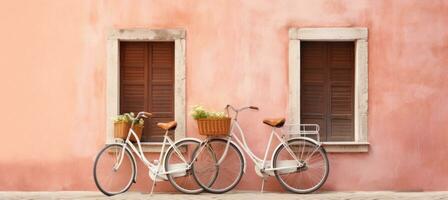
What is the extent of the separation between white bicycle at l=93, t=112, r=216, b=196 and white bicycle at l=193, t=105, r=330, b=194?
0.12 meters

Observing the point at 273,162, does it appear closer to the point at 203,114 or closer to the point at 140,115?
the point at 203,114

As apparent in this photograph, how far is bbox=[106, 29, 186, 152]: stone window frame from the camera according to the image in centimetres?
1255

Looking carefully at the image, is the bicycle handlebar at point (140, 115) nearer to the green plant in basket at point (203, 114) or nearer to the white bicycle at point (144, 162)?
the white bicycle at point (144, 162)

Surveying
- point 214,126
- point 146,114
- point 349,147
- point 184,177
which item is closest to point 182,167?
point 184,177

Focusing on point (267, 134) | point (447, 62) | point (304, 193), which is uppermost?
point (447, 62)

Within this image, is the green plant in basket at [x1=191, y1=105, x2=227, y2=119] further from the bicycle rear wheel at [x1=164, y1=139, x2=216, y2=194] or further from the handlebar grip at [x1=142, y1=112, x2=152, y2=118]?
the handlebar grip at [x1=142, y1=112, x2=152, y2=118]

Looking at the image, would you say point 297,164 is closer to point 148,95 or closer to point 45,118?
point 148,95

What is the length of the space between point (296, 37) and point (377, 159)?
1.99 metres

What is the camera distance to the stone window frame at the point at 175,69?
41.2ft

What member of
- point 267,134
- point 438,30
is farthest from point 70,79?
point 438,30

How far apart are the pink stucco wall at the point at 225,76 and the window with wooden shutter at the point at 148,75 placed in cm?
32

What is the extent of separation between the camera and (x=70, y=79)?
12.7 metres

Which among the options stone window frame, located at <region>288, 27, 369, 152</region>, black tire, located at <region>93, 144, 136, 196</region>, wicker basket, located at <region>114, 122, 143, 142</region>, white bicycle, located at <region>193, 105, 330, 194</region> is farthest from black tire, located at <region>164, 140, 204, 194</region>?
stone window frame, located at <region>288, 27, 369, 152</region>

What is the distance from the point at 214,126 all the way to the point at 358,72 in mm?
2116
